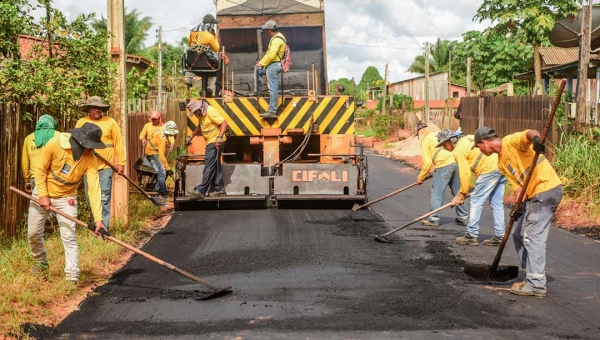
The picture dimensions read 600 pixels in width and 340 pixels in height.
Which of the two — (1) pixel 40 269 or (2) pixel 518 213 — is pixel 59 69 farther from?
(2) pixel 518 213

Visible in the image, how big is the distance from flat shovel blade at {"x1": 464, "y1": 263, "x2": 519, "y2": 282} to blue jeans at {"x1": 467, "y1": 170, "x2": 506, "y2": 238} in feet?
7.11

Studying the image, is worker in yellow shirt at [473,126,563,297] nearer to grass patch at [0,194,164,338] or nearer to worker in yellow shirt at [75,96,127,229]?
grass patch at [0,194,164,338]

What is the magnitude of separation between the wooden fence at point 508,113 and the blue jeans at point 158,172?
8.06 meters

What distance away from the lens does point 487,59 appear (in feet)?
165

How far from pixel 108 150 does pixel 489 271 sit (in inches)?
202

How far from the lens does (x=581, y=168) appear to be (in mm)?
13602

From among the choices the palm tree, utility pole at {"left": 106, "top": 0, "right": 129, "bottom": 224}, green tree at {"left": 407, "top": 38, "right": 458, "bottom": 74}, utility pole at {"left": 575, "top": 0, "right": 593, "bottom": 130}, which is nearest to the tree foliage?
utility pole at {"left": 106, "top": 0, "right": 129, "bottom": 224}

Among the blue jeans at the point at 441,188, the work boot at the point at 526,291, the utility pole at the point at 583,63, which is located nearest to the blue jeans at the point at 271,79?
the blue jeans at the point at 441,188

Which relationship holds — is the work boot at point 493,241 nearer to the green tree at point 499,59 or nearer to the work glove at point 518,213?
the work glove at point 518,213

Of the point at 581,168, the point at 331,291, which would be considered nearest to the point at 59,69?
the point at 331,291

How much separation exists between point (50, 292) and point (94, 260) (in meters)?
1.40

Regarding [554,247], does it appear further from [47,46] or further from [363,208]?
[47,46]

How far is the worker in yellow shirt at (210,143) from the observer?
12633 millimetres

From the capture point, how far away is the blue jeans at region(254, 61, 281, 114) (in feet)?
43.3
